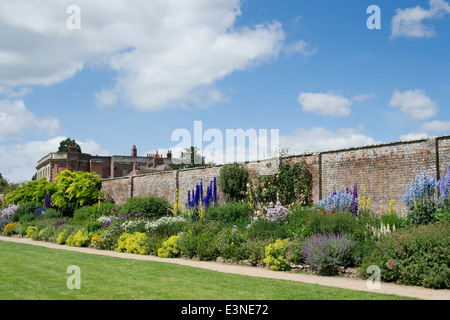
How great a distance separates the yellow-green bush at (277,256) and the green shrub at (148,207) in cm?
925

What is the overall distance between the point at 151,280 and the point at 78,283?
1.25 metres

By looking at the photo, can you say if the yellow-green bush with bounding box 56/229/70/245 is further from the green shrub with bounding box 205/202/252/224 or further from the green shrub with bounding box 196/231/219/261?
the green shrub with bounding box 196/231/219/261

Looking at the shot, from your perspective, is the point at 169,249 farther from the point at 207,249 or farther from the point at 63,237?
the point at 63,237

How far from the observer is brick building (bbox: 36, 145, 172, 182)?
5309 centimetres

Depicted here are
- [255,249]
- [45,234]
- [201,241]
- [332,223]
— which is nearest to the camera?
[332,223]

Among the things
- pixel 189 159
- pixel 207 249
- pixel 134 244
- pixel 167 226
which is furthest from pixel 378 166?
pixel 189 159

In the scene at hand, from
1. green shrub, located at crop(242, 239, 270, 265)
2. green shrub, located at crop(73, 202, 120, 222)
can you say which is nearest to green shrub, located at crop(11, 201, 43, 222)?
green shrub, located at crop(73, 202, 120, 222)

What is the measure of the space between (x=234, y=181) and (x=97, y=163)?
4169 centimetres

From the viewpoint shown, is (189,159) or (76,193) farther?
(189,159)

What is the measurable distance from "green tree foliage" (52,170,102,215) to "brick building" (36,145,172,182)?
2618 cm

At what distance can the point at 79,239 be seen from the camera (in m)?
16.5

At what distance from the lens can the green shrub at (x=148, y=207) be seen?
18817 millimetres

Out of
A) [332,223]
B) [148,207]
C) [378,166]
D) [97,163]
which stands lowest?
[332,223]
